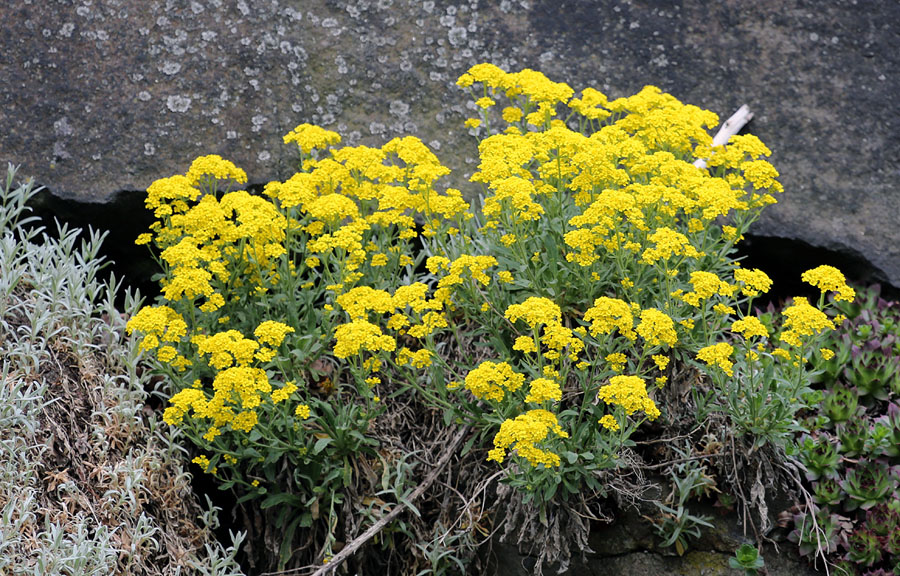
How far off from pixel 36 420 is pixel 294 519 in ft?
3.30

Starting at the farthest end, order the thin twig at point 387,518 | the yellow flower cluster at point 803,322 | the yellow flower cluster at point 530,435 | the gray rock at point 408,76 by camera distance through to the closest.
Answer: the gray rock at point 408,76, the thin twig at point 387,518, the yellow flower cluster at point 803,322, the yellow flower cluster at point 530,435

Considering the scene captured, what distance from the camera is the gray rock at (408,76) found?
4.67 m

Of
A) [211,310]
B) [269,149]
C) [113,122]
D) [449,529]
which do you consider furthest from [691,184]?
[113,122]

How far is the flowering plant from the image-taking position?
3.21m

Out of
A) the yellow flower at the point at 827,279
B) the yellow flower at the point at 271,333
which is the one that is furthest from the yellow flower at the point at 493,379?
the yellow flower at the point at 827,279

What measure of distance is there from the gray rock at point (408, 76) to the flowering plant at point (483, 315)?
954mm

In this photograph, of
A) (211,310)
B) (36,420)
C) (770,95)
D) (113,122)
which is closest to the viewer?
(36,420)

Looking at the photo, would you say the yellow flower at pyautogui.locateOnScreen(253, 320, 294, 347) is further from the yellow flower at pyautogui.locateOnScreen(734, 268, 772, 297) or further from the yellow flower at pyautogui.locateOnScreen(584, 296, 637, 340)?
the yellow flower at pyautogui.locateOnScreen(734, 268, 772, 297)

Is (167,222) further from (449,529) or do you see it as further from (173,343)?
(449,529)

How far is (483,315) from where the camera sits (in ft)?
11.8

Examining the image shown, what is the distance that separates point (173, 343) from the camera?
3695 millimetres

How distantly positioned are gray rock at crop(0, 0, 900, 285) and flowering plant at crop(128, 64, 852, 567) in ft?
3.13

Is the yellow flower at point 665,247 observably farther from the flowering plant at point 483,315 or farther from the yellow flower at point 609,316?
the yellow flower at point 609,316

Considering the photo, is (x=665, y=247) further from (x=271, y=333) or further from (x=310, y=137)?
(x=310, y=137)
